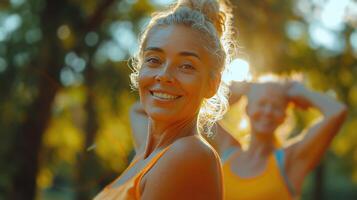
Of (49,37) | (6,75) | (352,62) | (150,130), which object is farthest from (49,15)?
(150,130)

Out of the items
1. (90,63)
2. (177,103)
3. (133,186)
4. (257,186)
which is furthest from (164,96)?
(90,63)

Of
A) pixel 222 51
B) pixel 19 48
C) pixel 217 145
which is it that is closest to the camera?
pixel 222 51

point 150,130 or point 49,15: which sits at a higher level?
point 150,130

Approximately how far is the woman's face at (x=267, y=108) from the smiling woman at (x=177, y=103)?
243 centimetres

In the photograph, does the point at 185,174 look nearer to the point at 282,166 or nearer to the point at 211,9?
the point at 211,9

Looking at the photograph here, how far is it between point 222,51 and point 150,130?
0.34 meters

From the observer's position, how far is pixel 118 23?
1373 centimetres

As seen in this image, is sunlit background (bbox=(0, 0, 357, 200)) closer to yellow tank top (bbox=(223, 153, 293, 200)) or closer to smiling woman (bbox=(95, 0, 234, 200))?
yellow tank top (bbox=(223, 153, 293, 200))

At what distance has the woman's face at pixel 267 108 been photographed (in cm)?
468

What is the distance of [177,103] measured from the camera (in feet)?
6.91

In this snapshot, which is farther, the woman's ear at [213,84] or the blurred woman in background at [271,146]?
the blurred woman in background at [271,146]

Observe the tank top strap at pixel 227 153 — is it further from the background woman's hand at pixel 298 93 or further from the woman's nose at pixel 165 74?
the woman's nose at pixel 165 74

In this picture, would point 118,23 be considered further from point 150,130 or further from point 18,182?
point 150,130

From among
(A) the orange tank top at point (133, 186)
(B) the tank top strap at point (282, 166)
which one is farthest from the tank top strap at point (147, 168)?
(B) the tank top strap at point (282, 166)
